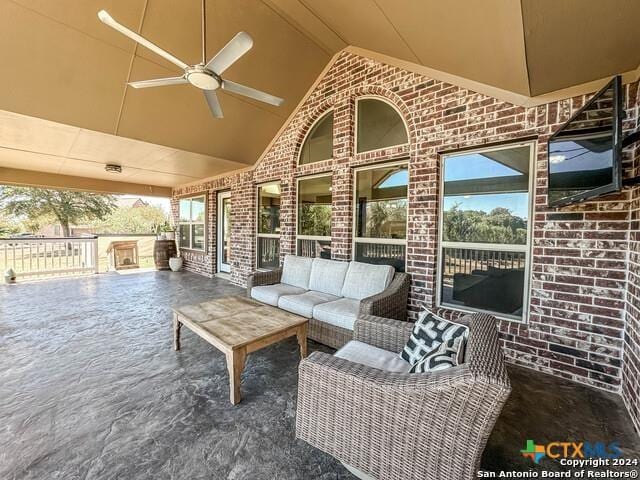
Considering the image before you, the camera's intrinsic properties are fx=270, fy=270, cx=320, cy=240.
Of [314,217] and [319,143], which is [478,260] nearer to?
[314,217]

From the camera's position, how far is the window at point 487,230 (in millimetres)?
2625

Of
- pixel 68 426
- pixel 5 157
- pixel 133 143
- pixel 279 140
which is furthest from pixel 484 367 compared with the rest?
pixel 5 157

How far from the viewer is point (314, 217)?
14.6ft

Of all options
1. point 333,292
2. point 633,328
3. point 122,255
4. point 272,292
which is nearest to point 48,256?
point 122,255

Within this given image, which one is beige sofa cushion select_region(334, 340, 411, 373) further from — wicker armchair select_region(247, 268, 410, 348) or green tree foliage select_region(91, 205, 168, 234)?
green tree foliage select_region(91, 205, 168, 234)

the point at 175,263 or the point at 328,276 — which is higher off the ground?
the point at 328,276

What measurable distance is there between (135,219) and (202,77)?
18014 mm

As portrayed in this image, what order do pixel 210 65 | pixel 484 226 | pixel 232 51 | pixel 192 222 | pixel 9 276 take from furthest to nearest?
pixel 192 222
pixel 9 276
pixel 484 226
pixel 210 65
pixel 232 51

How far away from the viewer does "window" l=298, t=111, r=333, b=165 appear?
423 centimetres

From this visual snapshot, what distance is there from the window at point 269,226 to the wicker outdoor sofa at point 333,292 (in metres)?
1.20

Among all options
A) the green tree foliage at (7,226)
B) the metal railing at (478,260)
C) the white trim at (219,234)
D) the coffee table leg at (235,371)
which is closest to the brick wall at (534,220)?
the metal railing at (478,260)

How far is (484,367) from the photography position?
108 centimetres

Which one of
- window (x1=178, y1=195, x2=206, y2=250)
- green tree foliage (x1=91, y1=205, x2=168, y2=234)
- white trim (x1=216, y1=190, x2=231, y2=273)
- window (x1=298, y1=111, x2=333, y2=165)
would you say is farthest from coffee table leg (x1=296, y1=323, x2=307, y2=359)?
green tree foliage (x1=91, y1=205, x2=168, y2=234)

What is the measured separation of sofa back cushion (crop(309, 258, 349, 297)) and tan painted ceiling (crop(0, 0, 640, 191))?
2496 mm
